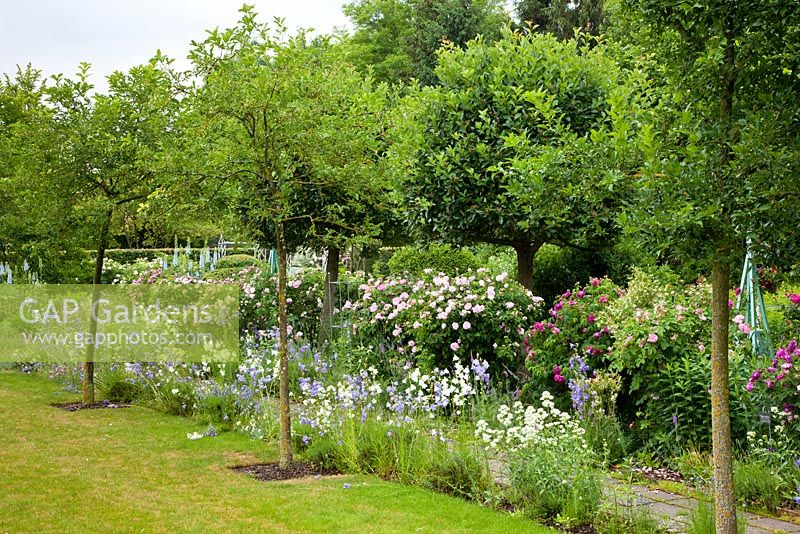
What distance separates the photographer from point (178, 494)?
5473mm

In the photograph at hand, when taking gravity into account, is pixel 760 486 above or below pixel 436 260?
below

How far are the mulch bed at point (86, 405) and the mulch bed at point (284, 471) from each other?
11.1ft

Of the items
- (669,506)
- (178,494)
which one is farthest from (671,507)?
(178,494)

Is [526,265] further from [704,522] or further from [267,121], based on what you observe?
[704,522]

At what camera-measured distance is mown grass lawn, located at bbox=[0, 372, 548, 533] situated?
474cm

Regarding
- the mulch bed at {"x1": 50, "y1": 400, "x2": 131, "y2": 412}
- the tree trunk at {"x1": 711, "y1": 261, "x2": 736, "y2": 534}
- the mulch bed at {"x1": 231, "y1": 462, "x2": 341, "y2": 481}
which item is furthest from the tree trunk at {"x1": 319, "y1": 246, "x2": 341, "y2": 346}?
the tree trunk at {"x1": 711, "y1": 261, "x2": 736, "y2": 534}

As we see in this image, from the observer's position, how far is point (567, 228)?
7.99m

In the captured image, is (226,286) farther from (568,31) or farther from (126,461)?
(568,31)

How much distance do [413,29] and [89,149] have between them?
21523mm

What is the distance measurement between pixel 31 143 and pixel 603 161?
6.78m

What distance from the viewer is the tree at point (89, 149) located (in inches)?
321

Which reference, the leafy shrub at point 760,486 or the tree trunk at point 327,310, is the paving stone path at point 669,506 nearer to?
the leafy shrub at point 760,486

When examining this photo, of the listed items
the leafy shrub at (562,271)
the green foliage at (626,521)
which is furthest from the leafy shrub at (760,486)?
the leafy shrub at (562,271)

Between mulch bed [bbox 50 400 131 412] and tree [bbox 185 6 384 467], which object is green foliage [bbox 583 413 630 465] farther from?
mulch bed [bbox 50 400 131 412]
